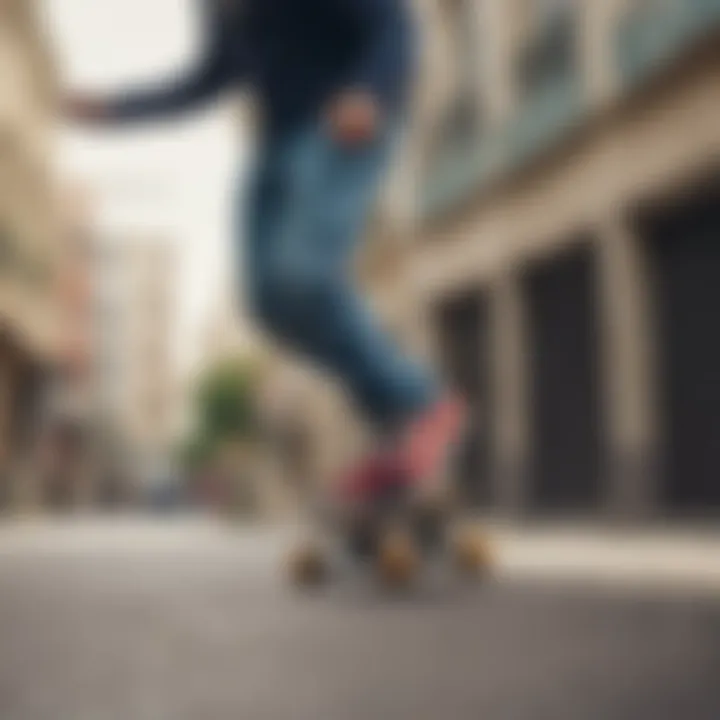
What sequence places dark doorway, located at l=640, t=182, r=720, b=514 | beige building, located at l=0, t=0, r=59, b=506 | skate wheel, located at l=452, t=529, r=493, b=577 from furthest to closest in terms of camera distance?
1. dark doorway, located at l=640, t=182, r=720, b=514
2. skate wheel, located at l=452, t=529, r=493, b=577
3. beige building, located at l=0, t=0, r=59, b=506

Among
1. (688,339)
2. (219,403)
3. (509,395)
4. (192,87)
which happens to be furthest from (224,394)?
(688,339)

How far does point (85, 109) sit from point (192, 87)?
0.39 ft

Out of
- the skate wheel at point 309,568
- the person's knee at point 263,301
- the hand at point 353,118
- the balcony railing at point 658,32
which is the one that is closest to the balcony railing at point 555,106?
the balcony railing at point 658,32

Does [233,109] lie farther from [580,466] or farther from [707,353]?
[580,466]

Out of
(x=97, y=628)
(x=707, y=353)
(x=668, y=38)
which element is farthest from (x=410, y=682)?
(x=668, y=38)

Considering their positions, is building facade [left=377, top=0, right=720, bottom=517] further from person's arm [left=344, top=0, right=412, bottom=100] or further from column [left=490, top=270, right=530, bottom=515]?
person's arm [left=344, top=0, right=412, bottom=100]

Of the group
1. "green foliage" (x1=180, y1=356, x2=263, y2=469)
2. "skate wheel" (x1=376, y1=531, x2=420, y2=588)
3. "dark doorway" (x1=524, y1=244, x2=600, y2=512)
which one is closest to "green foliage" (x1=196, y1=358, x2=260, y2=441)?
"green foliage" (x1=180, y1=356, x2=263, y2=469)

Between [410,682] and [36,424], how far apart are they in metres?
0.59

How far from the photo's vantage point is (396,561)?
3.28 ft

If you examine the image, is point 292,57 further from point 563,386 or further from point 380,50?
point 563,386

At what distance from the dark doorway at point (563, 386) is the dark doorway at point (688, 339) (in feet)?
0.36

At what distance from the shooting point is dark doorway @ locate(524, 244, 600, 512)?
146cm

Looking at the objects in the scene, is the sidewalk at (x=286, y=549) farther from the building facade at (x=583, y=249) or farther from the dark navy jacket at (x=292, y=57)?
the dark navy jacket at (x=292, y=57)

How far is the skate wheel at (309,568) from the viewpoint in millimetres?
993
